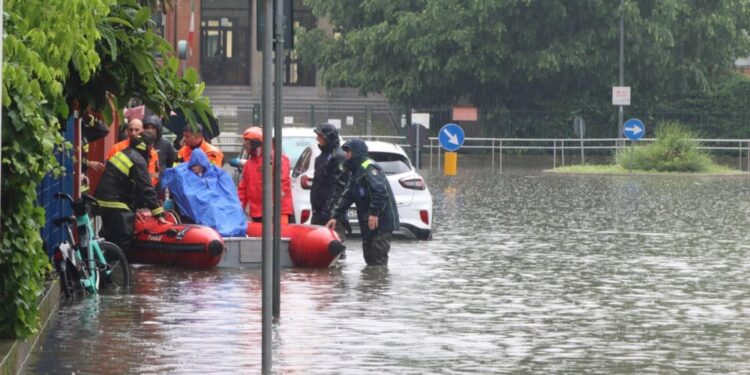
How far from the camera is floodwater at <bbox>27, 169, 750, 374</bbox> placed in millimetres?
11180

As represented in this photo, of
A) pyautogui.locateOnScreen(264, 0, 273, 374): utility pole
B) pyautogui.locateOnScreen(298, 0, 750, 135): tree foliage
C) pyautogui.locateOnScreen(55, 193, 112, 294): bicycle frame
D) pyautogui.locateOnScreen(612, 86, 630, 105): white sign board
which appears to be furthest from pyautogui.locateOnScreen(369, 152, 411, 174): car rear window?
pyautogui.locateOnScreen(298, 0, 750, 135): tree foliage

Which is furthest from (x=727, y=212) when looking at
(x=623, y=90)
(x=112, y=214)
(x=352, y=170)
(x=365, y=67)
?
(x=365, y=67)

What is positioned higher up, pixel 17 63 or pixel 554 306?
pixel 17 63

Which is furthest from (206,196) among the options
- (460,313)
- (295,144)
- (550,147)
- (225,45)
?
(225,45)

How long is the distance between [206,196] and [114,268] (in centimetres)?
346

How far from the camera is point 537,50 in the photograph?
61.6 m

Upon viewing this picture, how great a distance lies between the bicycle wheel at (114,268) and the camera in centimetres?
1535

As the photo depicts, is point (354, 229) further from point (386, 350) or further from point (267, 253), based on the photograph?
point (267, 253)

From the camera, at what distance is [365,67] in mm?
63312

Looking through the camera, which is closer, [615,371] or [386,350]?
[615,371]

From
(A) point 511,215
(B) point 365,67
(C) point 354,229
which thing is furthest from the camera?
(B) point 365,67

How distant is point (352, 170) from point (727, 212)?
1264 centimetres

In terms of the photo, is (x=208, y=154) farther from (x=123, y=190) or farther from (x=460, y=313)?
(x=460, y=313)

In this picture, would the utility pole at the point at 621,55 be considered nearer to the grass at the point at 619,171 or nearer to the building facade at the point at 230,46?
the grass at the point at 619,171
